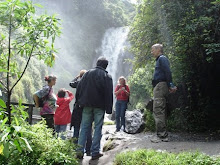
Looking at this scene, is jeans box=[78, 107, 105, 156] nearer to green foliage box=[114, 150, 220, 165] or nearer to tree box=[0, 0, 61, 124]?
green foliage box=[114, 150, 220, 165]

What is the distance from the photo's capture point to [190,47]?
712cm

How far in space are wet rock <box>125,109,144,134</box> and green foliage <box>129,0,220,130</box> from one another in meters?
1.17

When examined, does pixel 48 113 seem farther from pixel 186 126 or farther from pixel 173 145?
pixel 186 126

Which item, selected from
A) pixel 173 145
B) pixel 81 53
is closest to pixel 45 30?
pixel 173 145

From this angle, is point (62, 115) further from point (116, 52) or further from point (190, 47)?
point (116, 52)

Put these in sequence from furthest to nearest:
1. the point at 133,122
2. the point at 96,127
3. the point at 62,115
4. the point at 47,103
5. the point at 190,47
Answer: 1. the point at 133,122
2. the point at 190,47
3. the point at 62,115
4. the point at 47,103
5. the point at 96,127

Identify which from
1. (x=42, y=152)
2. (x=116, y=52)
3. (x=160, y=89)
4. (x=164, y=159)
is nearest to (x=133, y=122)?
(x=160, y=89)

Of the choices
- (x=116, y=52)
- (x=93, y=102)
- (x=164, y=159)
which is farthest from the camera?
(x=116, y=52)

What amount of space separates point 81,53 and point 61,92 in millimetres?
28450

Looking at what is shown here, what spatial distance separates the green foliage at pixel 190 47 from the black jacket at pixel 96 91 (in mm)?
3210

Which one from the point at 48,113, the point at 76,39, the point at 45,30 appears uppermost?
the point at 76,39

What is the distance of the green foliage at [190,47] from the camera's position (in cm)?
653

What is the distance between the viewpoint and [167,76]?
196 inches

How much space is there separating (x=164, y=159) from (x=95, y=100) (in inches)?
66.3
